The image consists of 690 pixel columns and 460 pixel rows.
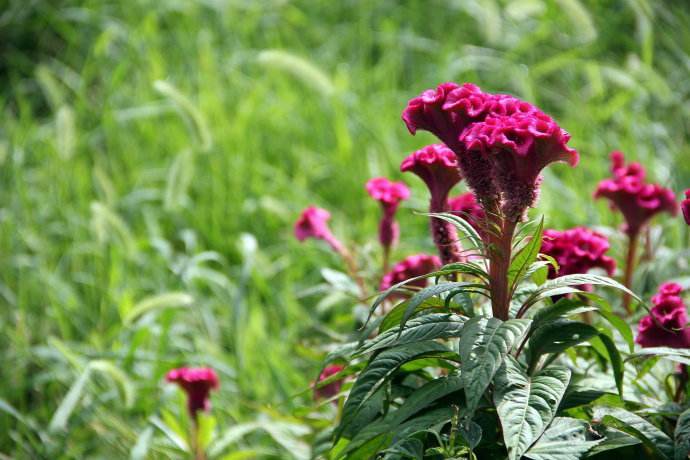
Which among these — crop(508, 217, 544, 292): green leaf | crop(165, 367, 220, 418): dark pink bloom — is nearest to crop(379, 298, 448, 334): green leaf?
crop(508, 217, 544, 292): green leaf

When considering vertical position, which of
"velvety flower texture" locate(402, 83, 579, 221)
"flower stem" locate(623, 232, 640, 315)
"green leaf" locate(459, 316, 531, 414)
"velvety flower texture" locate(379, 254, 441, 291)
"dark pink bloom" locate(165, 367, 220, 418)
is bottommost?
"dark pink bloom" locate(165, 367, 220, 418)

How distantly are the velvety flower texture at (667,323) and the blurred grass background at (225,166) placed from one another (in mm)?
761

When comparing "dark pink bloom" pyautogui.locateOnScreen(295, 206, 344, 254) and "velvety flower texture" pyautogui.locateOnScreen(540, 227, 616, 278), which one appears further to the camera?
"dark pink bloom" pyautogui.locateOnScreen(295, 206, 344, 254)

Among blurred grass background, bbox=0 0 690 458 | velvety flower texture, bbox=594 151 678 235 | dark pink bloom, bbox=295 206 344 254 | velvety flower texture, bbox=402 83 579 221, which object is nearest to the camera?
velvety flower texture, bbox=402 83 579 221

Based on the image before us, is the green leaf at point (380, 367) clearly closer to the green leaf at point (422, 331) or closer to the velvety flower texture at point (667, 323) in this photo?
the green leaf at point (422, 331)

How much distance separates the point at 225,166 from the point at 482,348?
2.38 metres

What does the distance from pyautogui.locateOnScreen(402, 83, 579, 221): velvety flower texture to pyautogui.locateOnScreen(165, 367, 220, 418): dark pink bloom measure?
900mm

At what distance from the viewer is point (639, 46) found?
12.9ft

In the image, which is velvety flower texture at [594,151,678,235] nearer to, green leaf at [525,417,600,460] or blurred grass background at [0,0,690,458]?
blurred grass background at [0,0,690,458]

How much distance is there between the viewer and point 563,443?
1224mm

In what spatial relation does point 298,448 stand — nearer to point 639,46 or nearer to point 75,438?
point 75,438

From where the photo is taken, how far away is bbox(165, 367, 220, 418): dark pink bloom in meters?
1.98

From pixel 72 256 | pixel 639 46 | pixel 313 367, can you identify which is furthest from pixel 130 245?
pixel 639 46

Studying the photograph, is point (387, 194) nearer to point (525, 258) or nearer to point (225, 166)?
point (525, 258)
